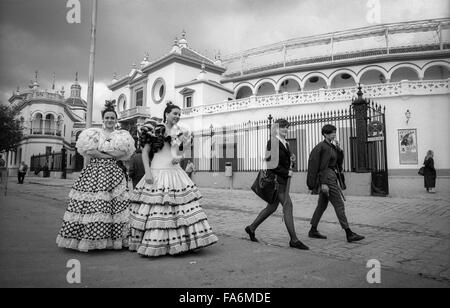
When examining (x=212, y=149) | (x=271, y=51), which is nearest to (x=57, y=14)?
(x=212, y=149)

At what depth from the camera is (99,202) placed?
12.5ft

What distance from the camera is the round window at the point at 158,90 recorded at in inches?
1264

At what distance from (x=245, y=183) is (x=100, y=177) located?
12179mm

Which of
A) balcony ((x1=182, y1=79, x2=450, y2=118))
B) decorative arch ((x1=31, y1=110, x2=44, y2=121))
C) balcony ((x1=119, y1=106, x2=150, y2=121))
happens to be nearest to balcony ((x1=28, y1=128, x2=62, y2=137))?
decorative arch ((x1=31, y1=110, x2=44, y2=121))

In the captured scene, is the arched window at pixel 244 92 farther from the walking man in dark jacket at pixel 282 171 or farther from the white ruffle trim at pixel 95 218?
the white ruffle trim at pixel 95 218

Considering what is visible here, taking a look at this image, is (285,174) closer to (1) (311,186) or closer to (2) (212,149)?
(1) (311,186)

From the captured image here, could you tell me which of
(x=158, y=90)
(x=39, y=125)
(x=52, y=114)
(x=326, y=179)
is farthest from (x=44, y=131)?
(x=326, y=179)

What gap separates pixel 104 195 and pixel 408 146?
21.1 m

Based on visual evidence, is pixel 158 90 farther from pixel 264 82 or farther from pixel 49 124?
pixel 49 124

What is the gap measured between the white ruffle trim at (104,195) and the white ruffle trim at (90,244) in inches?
20.2

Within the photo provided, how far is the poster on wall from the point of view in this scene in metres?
19.8

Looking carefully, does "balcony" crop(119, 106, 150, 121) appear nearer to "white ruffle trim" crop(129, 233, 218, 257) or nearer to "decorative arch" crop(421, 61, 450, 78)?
"decorative arch" crop(421, 61, 450, 78)

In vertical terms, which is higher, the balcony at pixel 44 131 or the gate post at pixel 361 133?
the balcony at pixel 44 131

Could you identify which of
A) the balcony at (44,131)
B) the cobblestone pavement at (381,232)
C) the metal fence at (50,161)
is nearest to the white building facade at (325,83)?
the metal fence at (50,161)
